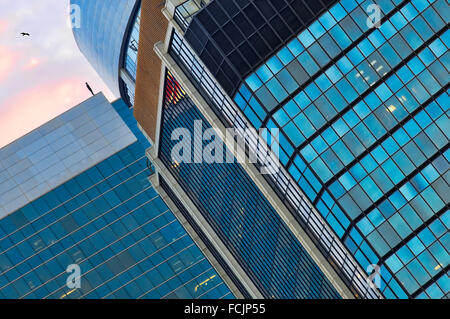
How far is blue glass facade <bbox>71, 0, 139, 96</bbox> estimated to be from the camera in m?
162

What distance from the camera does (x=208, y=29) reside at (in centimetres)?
7669

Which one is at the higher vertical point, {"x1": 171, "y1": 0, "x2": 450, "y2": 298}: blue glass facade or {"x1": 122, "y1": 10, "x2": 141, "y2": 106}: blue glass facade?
{"x1": 122, "y1": 10, "x2": 141, "y2": 106}: blue glass facade

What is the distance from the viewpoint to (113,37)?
169 meters

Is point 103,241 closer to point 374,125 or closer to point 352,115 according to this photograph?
point 352,115

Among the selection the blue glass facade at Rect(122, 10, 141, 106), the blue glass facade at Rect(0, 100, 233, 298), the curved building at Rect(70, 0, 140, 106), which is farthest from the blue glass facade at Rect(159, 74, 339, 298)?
the curved building at Rect(70, 0, 140, 106)

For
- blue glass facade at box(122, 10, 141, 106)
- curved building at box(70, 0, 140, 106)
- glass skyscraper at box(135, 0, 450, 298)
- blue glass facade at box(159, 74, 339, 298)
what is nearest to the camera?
glass skyscraper at box(135, 0, 450, 298)

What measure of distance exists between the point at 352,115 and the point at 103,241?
5541cm

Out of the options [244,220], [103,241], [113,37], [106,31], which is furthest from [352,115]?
[106,31]

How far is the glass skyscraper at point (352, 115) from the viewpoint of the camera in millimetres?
72188

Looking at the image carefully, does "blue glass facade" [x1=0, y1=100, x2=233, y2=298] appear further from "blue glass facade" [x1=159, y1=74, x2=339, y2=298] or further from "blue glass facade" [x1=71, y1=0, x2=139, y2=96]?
"blue glass facade" [x1=71, y1=0, x2=139, y2=96]

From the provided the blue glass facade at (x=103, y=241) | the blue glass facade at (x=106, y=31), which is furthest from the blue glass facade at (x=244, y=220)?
the blue glass facade at (x=106, y=31)

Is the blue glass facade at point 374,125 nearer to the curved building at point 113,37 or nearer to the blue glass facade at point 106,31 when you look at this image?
the curved building at point 113,37

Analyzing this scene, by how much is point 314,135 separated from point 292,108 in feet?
10.6
